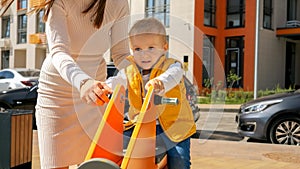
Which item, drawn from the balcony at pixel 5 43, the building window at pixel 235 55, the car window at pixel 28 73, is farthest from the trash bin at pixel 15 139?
the balcony at pixel 5 43

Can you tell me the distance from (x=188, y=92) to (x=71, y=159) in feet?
2.38

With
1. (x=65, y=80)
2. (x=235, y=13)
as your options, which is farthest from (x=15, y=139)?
(x=235, y=13)

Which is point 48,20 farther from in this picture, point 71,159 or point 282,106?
point 282,106

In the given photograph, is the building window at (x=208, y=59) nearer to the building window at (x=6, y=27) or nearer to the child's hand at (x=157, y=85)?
the child's hand at (x=157, y=85)

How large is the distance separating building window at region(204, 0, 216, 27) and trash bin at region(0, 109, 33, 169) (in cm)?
2174

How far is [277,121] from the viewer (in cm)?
801

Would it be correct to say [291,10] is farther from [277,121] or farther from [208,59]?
[208,59]

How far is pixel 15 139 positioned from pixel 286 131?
522 cm

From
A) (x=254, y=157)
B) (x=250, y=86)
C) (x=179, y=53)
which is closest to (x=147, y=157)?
(x=179, y=53)

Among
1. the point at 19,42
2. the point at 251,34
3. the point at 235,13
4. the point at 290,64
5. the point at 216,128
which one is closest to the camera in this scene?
the point at 216,128

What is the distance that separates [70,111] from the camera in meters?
2.32

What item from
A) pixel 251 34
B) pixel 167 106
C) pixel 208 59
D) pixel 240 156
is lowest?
pixel 240 156

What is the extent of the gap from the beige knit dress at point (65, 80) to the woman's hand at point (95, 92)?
0.36 meters

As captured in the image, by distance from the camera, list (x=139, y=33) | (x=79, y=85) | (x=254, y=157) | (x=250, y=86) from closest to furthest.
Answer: (x=79, y=85)
(x=139, y=33)
(x=254, y=157)
(x=250, y=86)
